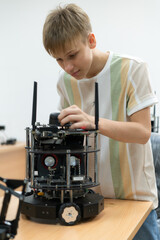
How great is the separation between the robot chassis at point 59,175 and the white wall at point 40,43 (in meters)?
2.19

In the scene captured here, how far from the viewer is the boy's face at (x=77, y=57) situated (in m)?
1.05

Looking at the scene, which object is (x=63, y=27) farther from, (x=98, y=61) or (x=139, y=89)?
(x=139, y=89)

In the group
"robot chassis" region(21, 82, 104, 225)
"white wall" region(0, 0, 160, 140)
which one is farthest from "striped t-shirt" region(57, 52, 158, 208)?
"white wall" region(0, 0, 160, 140)

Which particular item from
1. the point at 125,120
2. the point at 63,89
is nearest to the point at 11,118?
the point at 63,89

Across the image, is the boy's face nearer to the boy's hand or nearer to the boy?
the boy

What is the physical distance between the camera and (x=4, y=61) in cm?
381

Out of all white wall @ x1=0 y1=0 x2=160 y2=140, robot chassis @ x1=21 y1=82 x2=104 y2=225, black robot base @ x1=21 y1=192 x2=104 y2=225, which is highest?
white wall @ x1=0 y1=0 x2=160 y2=140

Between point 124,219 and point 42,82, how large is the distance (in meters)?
2.78

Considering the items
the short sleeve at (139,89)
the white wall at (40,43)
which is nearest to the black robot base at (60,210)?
the short sleeve at (139,89)

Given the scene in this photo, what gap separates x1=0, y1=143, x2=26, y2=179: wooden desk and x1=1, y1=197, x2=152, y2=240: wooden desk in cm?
245

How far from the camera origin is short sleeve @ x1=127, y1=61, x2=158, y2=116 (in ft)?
3.66

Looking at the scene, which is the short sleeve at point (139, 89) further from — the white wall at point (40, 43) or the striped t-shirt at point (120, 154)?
the white wall at point (40, 43)

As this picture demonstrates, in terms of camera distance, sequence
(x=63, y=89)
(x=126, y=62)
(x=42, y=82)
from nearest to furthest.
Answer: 1. (x=126, y=62)
2. (x=63, y=89)
3. (x=42, y=82)

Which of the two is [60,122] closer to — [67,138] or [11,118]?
[67,138]
